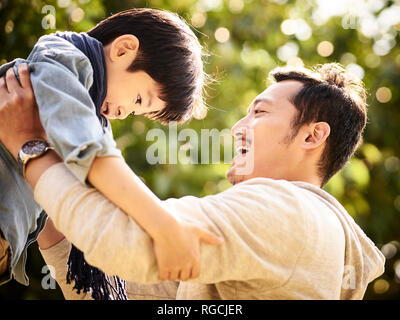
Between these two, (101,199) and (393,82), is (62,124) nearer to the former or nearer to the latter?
(101,199)

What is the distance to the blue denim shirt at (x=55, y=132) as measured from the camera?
1.29 metres

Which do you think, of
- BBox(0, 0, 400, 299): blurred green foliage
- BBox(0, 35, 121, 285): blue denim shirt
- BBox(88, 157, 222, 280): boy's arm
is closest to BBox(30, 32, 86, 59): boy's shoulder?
BBox(0, 35, 121, 285): blue denim shirt

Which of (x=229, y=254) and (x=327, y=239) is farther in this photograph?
(x=327, y=239)

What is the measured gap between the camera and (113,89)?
6.33 feet

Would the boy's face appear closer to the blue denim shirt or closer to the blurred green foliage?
the blue denim shirt

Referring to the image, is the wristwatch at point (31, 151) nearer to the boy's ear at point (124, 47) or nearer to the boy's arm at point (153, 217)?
the boy's arm at point (153, 217)

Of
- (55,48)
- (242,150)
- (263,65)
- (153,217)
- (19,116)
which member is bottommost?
(263,65)

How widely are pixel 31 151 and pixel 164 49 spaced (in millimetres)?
779

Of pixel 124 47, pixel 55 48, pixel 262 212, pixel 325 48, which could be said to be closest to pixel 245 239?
pixel 262 212

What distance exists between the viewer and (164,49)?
6.65 ft

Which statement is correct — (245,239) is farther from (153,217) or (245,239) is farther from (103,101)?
(103,101)
